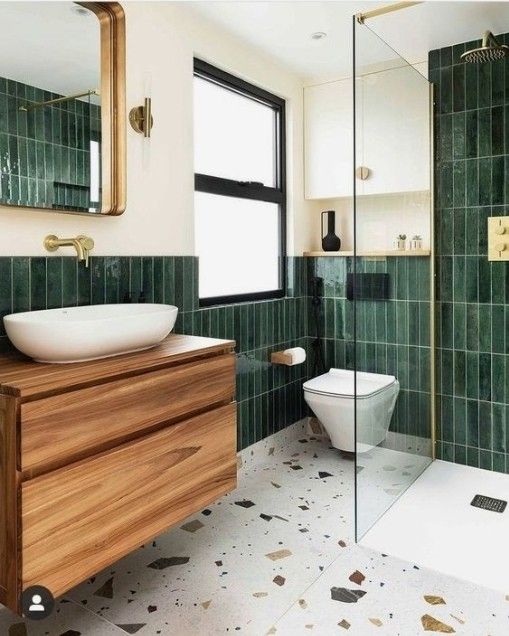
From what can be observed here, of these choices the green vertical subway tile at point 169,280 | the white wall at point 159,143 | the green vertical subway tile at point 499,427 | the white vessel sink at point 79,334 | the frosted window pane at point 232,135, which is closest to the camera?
the white vessel sink at point 79,334

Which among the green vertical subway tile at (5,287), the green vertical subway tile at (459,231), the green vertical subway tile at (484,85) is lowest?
the green vertical subway tile at (5,287)

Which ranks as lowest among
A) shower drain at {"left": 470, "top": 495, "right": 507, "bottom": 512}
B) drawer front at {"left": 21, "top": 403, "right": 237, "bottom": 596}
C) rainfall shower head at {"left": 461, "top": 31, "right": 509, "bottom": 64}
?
shower drain at {"left": 470, "top": 495, "right": 507, "bottom": 512}

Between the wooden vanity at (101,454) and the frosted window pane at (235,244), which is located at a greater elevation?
the frosted window pane at (235,244)

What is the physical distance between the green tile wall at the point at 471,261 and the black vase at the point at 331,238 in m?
0.65

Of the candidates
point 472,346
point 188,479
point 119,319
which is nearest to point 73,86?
point 119,319

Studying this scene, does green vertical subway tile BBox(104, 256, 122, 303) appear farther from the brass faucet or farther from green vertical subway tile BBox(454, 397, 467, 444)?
green vertical subway tile BBox(454, 397, 467, 444)

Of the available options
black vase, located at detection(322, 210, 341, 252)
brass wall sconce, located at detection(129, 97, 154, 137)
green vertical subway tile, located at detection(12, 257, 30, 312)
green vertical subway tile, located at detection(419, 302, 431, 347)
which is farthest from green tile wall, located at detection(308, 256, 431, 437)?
green vertical subway tile, located at detection(12, 257, 30, 312)

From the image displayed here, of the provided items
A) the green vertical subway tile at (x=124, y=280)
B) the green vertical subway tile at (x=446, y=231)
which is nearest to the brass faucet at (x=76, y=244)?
the green vertical subway tile at (x=124, y=280)

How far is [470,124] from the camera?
9.14ft

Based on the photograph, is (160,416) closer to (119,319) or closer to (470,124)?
(119,319)

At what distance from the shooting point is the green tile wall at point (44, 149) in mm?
1753

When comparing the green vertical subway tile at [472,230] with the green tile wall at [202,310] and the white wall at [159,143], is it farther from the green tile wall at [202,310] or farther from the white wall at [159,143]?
the white wall at [159,143]

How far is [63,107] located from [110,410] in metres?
1.13

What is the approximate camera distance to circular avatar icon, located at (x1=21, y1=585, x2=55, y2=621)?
1.34 m
